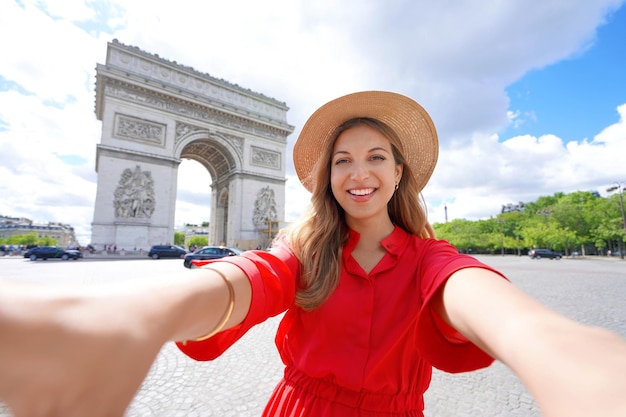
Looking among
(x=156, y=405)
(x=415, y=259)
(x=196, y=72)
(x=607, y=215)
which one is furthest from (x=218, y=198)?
(x=607, y=215)

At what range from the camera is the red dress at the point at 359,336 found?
0.91 meters

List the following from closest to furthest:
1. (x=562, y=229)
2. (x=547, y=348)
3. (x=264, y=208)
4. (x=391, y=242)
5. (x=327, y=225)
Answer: (x=547, y=348) → (x=391, y=242) → (x=327, y=225) → (x=264, y=208) → (x=562, y=229)

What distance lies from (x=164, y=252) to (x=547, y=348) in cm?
1793

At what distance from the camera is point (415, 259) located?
110 cm

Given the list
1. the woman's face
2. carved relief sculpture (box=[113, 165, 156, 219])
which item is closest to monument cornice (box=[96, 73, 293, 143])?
carved relief sculpture (box=[113, 165, 156, 219])

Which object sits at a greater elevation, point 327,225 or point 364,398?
point 327,225

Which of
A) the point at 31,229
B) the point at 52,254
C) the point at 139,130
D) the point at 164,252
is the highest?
the point at 139,130

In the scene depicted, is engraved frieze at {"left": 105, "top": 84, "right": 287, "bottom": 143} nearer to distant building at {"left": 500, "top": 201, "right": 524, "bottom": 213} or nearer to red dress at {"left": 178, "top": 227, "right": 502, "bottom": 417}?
red dress at {"left": 178, "top": 227, "right": 502, "bottom": 417}

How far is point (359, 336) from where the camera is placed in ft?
3.27

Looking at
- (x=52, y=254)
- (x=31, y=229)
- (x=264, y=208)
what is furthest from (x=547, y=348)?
(x=31, y=229)

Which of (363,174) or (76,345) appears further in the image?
(363,174)

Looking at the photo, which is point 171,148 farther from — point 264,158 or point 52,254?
point 52,254

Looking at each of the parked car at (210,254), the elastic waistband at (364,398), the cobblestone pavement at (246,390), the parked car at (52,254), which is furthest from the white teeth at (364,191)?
the parked car at (52,254)

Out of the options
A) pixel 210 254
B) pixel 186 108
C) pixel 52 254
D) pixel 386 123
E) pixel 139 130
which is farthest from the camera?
pixel 186 108
